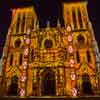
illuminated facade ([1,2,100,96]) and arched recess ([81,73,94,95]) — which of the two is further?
illuminated facade ([1,2,100,96])

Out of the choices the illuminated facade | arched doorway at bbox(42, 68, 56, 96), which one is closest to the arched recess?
the illuminated facade

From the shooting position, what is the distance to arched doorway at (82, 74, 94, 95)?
2542 cm

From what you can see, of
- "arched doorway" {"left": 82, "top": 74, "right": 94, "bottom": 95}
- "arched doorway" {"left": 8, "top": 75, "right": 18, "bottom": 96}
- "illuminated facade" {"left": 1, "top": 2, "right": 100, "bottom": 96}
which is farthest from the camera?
"arched doorway" {"left": 8, "top": 75, "right": 18, "bottom": 96}

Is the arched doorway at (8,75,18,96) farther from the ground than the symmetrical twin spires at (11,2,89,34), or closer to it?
closer to it

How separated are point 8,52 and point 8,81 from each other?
14.8 ft

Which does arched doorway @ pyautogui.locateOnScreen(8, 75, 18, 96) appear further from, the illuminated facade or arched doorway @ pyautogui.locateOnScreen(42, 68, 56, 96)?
arched doorway @ pyautogui.locateOnScreen(42, 68, 56, 96)

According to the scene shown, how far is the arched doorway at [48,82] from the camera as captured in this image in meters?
26.0

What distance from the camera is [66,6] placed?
3422 cm

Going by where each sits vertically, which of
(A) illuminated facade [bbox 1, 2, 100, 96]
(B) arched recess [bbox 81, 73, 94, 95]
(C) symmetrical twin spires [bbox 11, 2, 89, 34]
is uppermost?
(C) symmetrical twin spires [bbox 11, 2, 89, 34]

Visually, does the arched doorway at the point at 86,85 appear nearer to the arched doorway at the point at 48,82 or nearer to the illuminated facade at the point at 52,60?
the illuminated facade at the point at 52,60

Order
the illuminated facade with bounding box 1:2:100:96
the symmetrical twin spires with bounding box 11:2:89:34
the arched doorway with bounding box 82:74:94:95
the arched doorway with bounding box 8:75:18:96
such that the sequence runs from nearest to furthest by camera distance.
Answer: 1. the arched doorway with bounding box 82:74:94:95
2. the illuminated facade with bounding box 1:2:100:96
3. the arched doorway with bounding box 8:75:18:96
4. the symmetrical twin spires with bounding box 11:2:89:34

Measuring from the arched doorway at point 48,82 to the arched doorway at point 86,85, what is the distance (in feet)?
11.3

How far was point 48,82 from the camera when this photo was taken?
26703 millimetres

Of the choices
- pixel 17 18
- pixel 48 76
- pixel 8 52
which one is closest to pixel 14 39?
pixel 8 52
